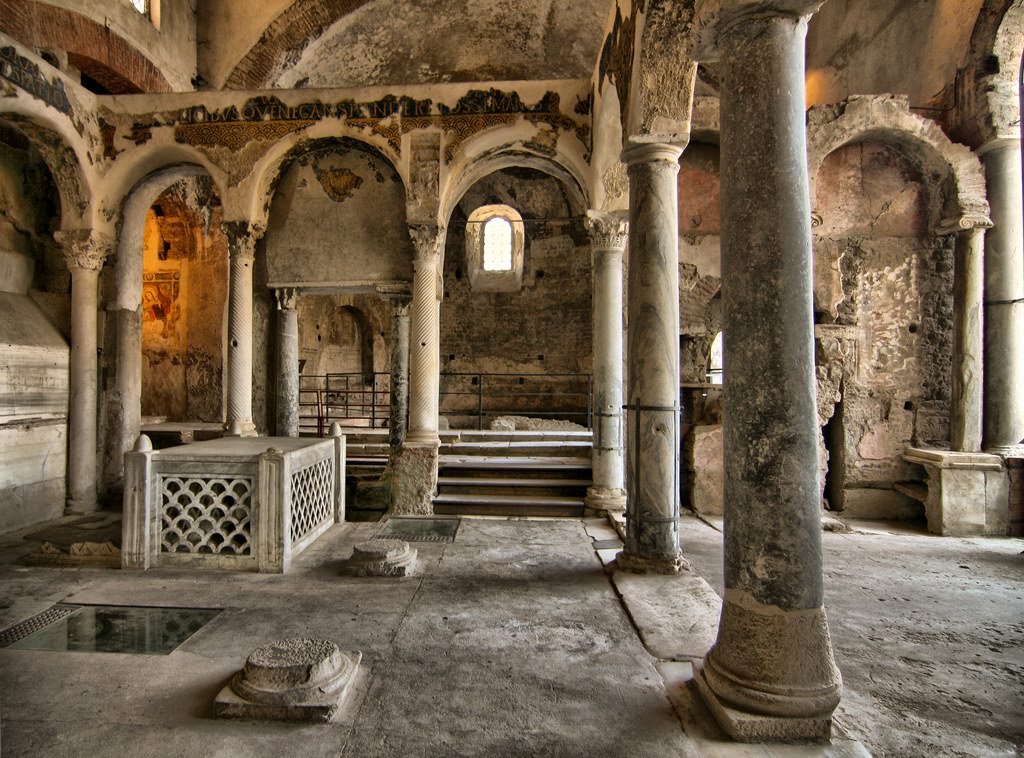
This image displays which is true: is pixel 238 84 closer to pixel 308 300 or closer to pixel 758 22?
pixel 308 300

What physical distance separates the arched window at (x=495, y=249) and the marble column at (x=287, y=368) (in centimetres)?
608

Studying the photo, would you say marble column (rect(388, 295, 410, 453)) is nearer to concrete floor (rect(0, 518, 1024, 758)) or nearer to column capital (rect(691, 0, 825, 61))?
concrete floor (rect(0, 518, 1024, 758))

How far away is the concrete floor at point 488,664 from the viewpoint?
2.57 metres

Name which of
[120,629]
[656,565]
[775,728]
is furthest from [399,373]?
[775,728]

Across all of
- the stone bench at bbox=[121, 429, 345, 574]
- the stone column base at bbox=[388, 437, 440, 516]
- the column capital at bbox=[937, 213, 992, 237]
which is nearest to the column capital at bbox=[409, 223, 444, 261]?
the stone column base at bbox=[388, 437, 440, 516]

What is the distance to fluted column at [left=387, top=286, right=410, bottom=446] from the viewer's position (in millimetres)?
8906

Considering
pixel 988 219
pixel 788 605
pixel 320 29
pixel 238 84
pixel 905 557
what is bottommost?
pixel 905 557

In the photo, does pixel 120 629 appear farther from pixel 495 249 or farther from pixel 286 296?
pixel 495 249

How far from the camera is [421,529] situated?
6.42 metres

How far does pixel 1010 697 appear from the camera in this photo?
10.3 feet

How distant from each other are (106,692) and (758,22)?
14.5 feet

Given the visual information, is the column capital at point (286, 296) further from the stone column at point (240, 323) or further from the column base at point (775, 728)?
the column base at point (775, 728)

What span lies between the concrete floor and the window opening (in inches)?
388

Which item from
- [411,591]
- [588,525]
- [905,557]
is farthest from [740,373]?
[905,557]
